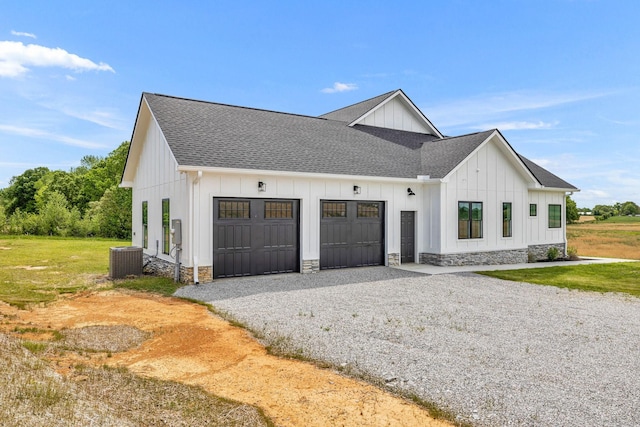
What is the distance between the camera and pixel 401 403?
12.7 ft

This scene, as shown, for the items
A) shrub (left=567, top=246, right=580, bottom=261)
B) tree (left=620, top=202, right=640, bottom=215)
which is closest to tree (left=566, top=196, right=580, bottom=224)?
tree (left=620, top=202, right=640, bottom=215)

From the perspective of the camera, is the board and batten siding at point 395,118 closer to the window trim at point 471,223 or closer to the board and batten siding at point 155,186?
the window trim at point 471,223

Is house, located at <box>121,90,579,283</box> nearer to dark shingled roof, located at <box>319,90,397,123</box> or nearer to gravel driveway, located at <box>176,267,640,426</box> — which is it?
dark shingled roof, located at <box>319,90,397,123</box>

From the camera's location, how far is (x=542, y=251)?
17.6 m

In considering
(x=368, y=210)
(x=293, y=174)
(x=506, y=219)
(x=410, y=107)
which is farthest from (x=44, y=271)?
(x=506, y=219)

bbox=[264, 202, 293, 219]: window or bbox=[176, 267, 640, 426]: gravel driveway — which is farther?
bbox=[264, 202, 293, 219]: window

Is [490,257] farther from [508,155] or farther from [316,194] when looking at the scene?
[316,194]

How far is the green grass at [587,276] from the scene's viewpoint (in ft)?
36.4

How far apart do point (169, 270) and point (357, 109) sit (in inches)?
469

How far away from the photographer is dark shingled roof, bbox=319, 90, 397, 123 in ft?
59.8

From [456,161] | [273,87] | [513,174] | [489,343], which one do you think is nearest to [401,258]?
[456,161]

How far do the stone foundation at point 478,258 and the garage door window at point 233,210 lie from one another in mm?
7130

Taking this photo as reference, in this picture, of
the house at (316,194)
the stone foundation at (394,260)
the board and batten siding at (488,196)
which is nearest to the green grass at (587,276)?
the board and batten siding at (488,196)

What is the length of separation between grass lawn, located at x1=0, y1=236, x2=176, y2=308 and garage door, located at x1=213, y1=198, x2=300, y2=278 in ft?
5.70
